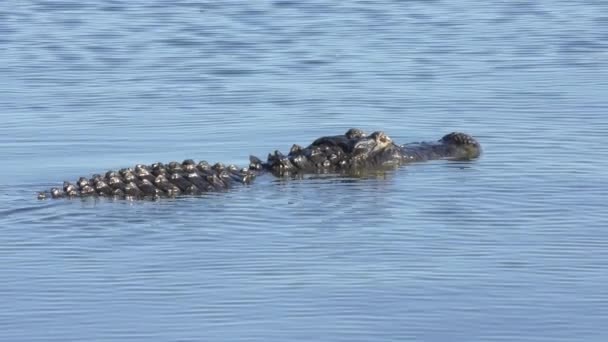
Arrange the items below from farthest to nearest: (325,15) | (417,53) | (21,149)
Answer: (325,15), (417,53), (21,149)

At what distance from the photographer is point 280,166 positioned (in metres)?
17.8

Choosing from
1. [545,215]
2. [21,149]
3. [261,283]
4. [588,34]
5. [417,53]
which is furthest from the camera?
[588,34]

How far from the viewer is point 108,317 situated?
12297mm

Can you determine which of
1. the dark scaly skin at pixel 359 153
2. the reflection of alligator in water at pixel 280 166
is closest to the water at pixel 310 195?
the reflection of alligator in water at pixel 280 166

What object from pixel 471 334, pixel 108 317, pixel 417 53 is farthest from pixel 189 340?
pixel 417 53

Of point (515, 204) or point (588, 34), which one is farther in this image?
point (588, 34)

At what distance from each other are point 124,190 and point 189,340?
15.2 feet

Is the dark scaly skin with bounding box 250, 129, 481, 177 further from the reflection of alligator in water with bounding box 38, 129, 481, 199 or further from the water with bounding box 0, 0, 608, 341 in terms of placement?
the water with bounding box 0, 0, 608, 341

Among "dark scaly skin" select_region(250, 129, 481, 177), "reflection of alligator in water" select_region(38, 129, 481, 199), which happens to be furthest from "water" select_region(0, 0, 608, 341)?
"dark scaly skin" select_region(250, 129, 481, 177)

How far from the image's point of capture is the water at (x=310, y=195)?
40.7 ft

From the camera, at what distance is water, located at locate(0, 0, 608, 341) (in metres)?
12.4

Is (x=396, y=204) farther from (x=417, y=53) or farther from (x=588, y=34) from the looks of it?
(x=588, y=34)

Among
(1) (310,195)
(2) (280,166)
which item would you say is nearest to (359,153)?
(2) (280,166)

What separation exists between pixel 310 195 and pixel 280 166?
3.66ft
